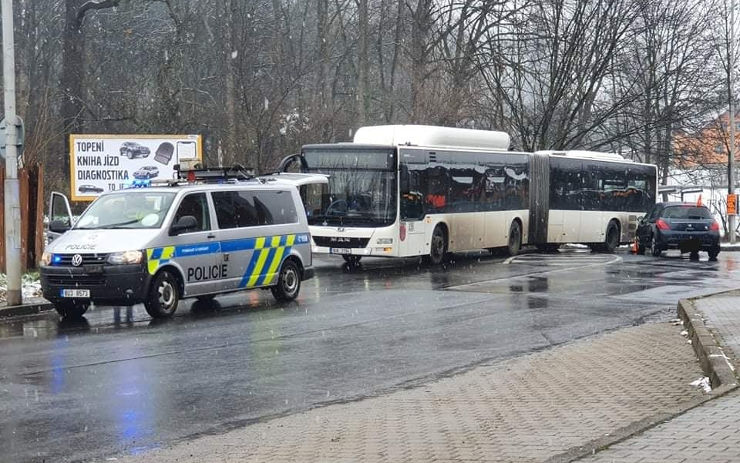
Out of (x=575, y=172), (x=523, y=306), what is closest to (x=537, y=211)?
(x=575, y=172)

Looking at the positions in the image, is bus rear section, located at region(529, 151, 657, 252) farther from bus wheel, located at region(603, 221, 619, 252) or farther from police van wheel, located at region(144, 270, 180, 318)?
police van wheel, located at region(144, 270, 180, 318)

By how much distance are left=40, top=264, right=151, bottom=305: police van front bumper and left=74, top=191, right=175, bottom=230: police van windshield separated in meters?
0.90

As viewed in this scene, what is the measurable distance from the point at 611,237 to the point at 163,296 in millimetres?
24519

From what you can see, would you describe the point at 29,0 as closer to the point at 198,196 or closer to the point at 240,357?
the point at 198,196

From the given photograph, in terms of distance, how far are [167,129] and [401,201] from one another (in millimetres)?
12325

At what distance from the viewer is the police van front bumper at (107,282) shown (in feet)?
49.5

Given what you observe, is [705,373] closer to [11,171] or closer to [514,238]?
[11,171]

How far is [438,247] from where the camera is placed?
2775cm

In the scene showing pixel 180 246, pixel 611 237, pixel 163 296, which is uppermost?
pixel 180 246

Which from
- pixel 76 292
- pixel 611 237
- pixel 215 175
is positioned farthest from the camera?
pixel 611 237

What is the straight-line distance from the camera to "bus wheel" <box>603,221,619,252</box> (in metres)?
37.1

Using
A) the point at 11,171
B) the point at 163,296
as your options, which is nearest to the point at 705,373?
the point at 163,296

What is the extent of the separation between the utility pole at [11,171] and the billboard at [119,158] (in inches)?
449

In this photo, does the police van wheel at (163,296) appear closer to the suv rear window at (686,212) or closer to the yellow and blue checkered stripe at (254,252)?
the yellow and blue checkered stripe at (254,252)
